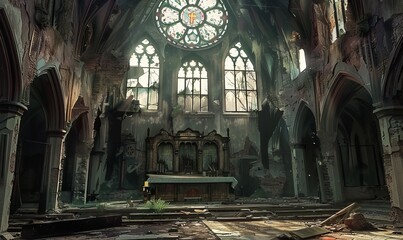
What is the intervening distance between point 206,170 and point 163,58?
8.66 metres

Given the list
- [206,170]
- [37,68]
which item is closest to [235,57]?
[206,170]

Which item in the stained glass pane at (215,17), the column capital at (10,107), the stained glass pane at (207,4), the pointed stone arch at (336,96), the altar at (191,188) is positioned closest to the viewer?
the column capital at (10,107)

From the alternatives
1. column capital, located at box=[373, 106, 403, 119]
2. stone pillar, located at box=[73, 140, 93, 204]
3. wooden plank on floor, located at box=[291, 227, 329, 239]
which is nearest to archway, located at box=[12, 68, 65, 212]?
stone pillar, located at box=[73, 140, 93, 204]

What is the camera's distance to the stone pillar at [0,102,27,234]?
6992 millimetres

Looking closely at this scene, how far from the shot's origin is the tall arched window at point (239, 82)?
21.1 meters

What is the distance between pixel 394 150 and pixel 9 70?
1079cm

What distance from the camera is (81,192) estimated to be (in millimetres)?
14141

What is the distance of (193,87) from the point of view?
69.5 ft

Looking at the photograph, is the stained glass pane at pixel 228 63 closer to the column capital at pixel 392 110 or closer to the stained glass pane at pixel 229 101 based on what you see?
the stained glass pane at pixel 229 101

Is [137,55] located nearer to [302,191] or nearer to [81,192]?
[81,192]

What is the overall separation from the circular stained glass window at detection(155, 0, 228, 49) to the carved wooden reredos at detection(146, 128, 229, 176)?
283 inches

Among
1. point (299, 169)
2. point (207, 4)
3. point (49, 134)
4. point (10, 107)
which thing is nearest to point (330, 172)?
point (299, 169)

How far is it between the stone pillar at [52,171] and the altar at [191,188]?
4.43 meters

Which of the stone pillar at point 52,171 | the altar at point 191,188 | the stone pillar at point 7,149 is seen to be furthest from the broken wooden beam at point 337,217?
the stone pillar at point 52,171
